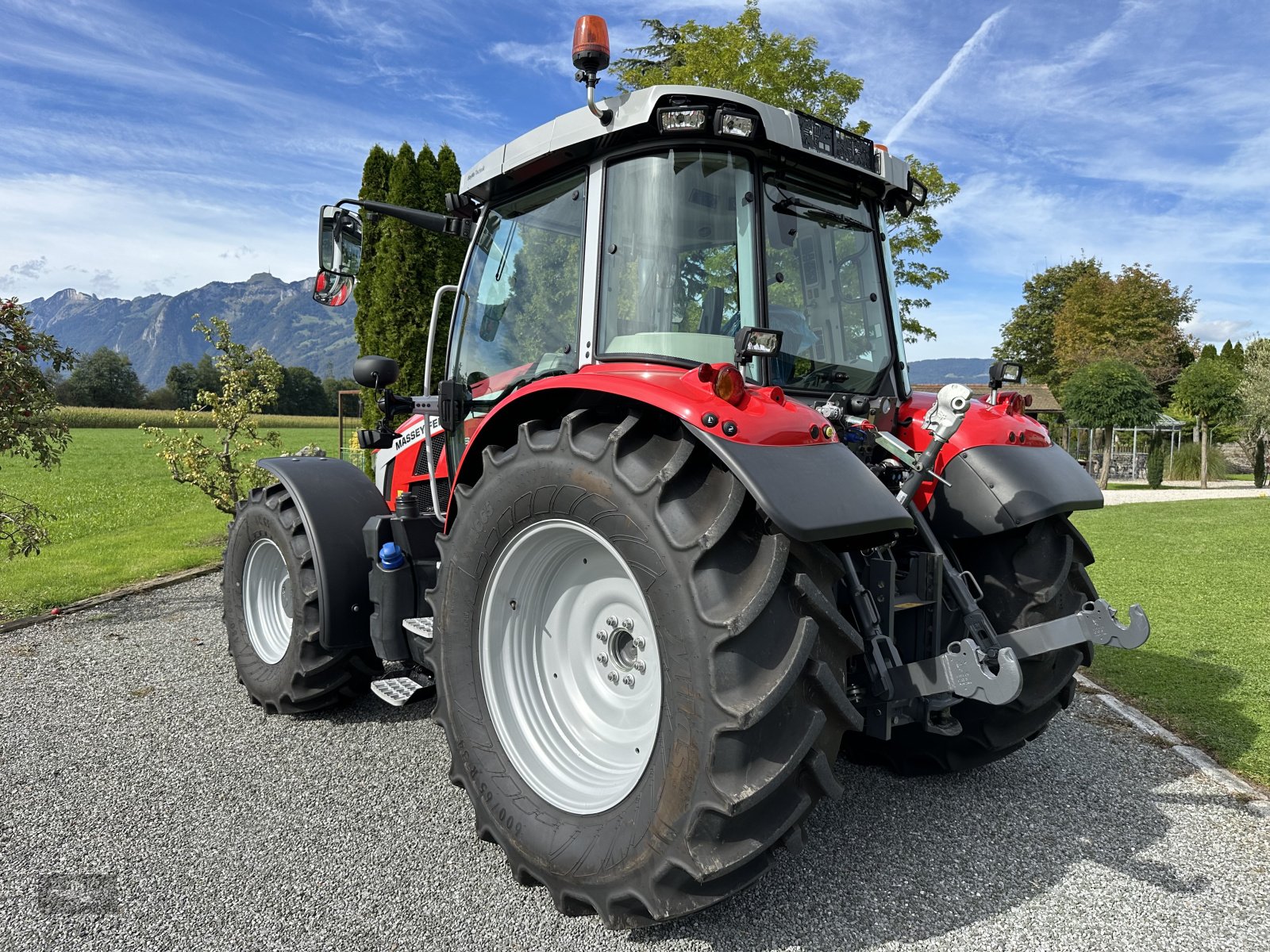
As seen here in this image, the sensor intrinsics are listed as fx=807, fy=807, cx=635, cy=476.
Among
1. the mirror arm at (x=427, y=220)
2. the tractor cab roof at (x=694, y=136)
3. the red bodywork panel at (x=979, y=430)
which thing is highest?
the tractor cab roof at (x=694, y=136)

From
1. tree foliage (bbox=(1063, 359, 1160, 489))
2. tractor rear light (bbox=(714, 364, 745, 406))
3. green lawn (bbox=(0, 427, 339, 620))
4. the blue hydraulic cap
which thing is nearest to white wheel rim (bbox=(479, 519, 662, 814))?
tractor rear light (bbox=(714, 364, 745, 406))

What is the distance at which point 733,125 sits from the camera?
2.49 meters

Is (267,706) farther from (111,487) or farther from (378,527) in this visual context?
(111,487)

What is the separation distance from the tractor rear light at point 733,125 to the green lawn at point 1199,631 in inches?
130

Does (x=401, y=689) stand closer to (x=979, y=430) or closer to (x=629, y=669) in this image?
(x=629, y=669)

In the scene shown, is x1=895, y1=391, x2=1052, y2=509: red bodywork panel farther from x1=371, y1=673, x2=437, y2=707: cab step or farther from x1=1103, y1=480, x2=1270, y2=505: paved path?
x1=1103, y1=480, x2=1270, y2=505: paved path

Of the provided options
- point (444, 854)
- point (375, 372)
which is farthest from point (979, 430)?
point (375, 372)

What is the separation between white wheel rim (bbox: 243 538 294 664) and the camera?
403 centimetres

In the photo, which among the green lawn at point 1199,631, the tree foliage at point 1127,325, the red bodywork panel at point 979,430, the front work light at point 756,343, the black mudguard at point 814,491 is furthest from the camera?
the tree foliage at point 1127,325

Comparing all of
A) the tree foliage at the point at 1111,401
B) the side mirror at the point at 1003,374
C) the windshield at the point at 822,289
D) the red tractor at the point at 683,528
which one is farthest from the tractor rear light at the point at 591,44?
the tree foliage at the point at 1111,401

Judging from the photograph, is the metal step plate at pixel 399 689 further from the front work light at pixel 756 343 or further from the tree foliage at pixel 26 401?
the tree foliage at pixel 26 401

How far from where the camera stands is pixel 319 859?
2572 mm

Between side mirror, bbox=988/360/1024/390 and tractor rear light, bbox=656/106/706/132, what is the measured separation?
163cm

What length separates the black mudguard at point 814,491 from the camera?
1.83 meters
